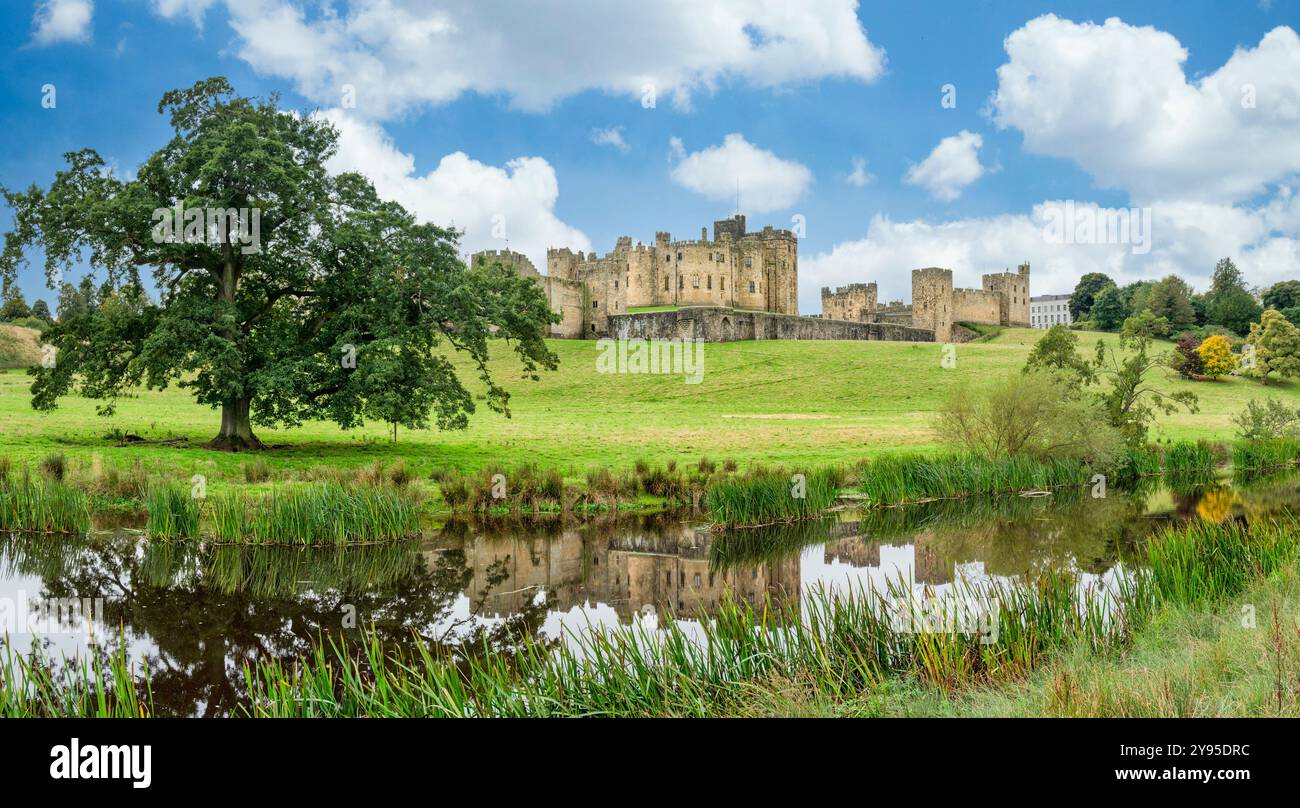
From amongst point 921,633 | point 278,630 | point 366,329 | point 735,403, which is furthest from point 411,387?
point 735,403

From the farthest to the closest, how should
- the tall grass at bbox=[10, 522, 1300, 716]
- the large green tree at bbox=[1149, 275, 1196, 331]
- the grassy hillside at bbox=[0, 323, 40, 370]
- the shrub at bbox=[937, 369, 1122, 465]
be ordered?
1. the large green tree at bbox=[1149, 275, 1196, 331]
2. the grassy hillside at bbox=[0, 323, 40, 370]
3. the shrub at bbox=[937, 369, 1122, 465]
4. the tall grass at bbox=[10, 522, 1300, 716]

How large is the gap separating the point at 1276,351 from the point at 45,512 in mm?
62978

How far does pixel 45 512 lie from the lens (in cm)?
1645

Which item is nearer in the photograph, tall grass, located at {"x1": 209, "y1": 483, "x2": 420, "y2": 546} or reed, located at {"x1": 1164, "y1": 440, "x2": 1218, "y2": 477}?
tall grass, located at {"x1": 209, "y1": 483, "x2": 420, "y2": 546}

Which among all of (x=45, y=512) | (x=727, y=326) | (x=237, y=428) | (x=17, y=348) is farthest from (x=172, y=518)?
(x=17, y=348)

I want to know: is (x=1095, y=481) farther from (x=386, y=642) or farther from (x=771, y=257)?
(x=771, y=257)

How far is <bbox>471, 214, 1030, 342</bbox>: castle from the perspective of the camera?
225ft

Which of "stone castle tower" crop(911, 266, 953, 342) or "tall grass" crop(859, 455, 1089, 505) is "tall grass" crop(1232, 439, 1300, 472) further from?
"stone castle tower" crop(911, 266, 953, 342)

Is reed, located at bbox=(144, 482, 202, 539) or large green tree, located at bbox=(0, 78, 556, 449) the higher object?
large green tree, located at bbox=(0, 78, 556, 449)

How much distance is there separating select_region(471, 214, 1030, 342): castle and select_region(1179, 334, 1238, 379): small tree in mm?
23968

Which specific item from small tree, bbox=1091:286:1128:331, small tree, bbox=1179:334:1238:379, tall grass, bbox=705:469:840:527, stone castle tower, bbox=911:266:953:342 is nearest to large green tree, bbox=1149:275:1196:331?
small tree, bbox=1091:286:1128:331

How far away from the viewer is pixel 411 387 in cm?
2286

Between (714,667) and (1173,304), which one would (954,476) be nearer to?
(714,667)

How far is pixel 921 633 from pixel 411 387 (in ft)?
56.5
